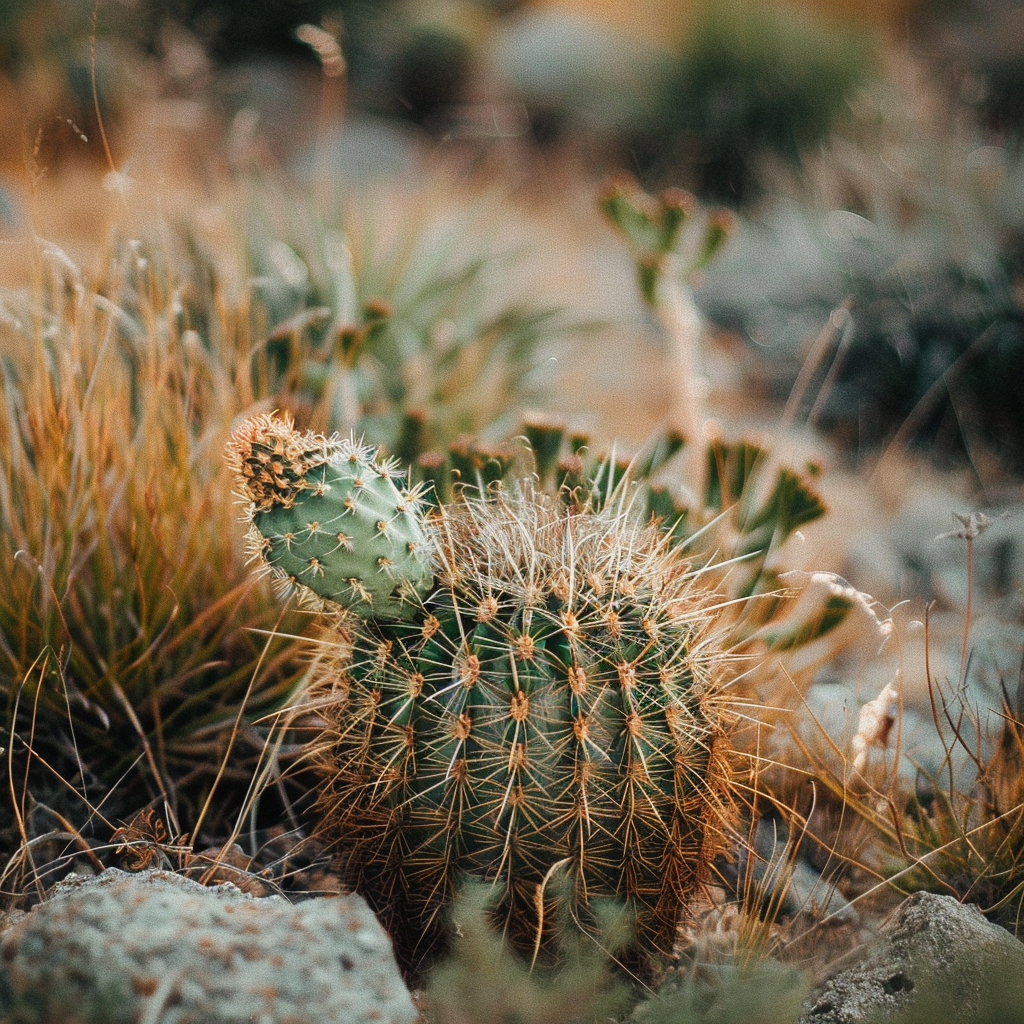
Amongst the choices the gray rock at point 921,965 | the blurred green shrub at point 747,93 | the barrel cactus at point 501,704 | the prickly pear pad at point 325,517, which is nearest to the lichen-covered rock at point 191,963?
the barrel cactus at point 501,704

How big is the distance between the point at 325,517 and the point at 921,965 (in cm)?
113

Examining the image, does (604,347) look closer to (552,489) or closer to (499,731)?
(552,489)

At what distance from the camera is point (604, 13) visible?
8586mm

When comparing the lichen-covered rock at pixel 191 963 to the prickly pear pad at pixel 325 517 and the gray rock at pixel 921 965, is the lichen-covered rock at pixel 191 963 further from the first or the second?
the gray rock at pixel 921 965

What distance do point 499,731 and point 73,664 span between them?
3.39 feet

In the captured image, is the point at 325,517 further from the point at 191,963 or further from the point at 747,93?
the point at 747,93

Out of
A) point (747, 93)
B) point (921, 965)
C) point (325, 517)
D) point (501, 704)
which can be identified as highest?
point (747, 93)

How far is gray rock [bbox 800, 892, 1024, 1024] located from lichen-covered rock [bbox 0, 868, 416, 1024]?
2.41 feet

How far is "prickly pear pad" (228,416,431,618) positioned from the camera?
1271 millimetres

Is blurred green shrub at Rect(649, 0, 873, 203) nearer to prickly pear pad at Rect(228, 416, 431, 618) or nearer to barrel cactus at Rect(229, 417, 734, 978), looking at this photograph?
barrel cactus at Rect(229, 417, 734, 978)

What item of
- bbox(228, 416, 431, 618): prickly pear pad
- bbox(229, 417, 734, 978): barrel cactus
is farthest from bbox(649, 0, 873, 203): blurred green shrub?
bbox(228, 416, 431, 618): prickly pear pad

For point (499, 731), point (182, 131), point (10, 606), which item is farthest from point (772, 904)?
point (182, 131)

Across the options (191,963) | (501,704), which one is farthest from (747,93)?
(191,963)

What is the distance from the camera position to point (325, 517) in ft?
4.20
